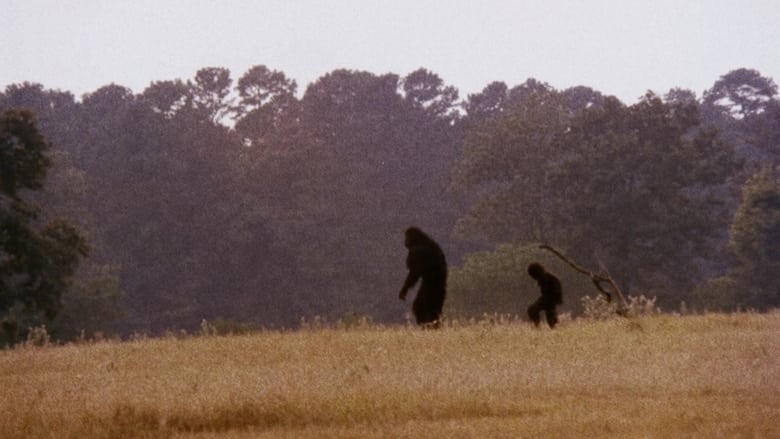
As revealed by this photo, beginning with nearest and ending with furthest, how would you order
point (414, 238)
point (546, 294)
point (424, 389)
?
point (424, 389), point (546, 294), point (414, 238)

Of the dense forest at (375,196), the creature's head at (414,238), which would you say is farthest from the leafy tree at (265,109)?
the creature's head at (414,238)

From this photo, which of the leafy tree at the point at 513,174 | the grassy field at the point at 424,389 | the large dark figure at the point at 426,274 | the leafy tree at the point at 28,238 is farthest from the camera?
the leafy tree at the point at 513,174

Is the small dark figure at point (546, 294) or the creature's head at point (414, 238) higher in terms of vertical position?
the creature's head at point (414, 238)

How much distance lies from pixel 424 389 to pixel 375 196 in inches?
2572

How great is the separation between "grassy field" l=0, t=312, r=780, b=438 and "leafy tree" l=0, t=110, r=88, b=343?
1583cm

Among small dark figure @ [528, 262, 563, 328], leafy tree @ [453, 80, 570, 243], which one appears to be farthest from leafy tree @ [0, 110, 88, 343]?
leafy tree @ [453, 80, 570, 243]

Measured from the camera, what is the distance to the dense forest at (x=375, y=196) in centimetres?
5656

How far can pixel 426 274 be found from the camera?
2116 cm

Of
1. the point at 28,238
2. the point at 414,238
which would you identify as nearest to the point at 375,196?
the point at 28,238

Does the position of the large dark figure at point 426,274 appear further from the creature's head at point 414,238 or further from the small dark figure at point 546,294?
the small dark figure at point 546,294

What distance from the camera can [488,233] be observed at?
219 feet

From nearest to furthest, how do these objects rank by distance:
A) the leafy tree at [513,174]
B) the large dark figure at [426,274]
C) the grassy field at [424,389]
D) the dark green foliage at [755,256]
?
the grassy field at [424,389], the large dark figure at [426,274], the dark green foliage at [755,256], the leafy tree at [513,174]

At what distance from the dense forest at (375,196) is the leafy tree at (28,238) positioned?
1314 cm

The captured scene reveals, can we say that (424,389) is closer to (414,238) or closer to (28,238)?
(414,238)
